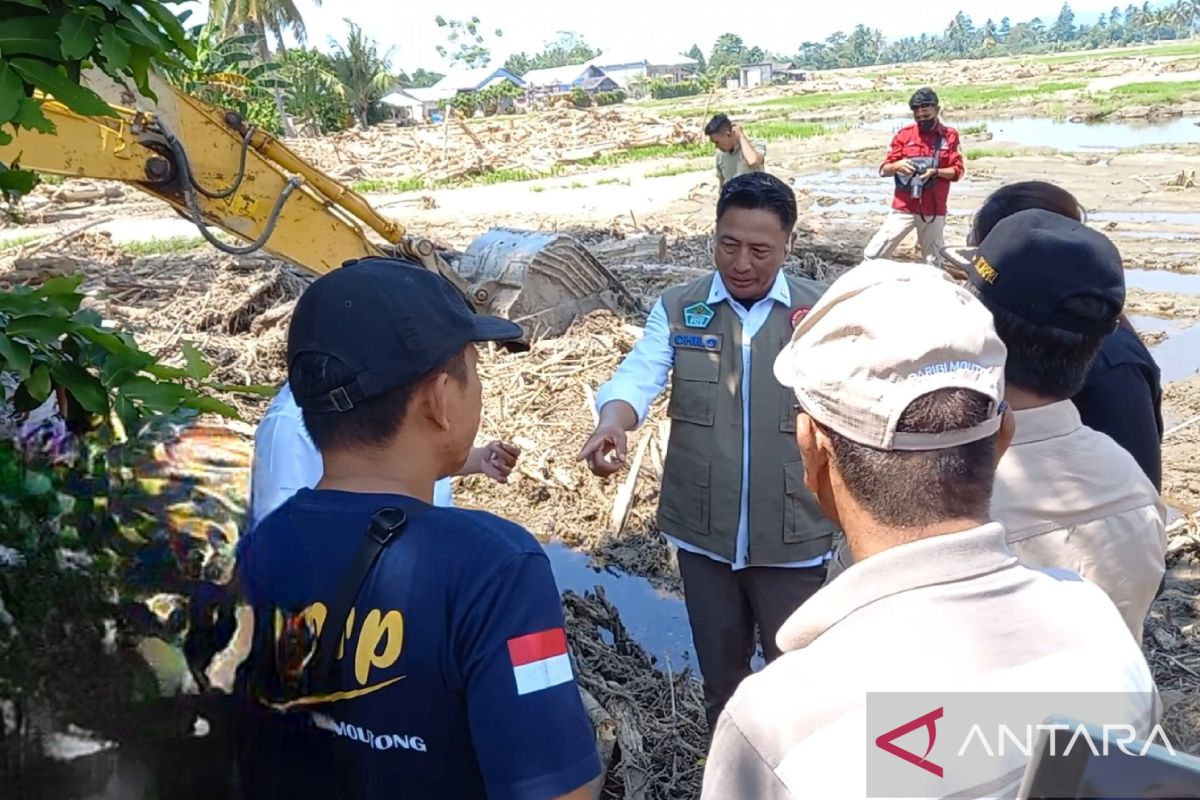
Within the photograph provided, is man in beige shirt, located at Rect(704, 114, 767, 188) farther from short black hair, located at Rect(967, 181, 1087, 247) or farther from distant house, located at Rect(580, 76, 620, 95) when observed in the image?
distant house, located at Rect(580, 76, 620, 95)

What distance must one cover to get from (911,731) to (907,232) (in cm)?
1006

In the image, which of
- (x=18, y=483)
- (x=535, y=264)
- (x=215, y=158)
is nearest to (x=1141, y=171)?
(x=535, y=264)

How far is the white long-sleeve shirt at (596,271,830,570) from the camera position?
3.26 metres

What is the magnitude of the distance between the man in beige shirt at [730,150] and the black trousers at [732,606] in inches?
307

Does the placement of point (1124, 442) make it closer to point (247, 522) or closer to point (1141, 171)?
point (247, 522)

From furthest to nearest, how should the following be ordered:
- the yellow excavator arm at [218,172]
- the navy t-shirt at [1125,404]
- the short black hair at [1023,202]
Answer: the yellow excavator arm at [218,172] < the short black hair at [1023,202] < the navy t-shirt at [1125,404]

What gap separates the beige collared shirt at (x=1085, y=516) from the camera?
191 cm

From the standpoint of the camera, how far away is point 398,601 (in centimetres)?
152

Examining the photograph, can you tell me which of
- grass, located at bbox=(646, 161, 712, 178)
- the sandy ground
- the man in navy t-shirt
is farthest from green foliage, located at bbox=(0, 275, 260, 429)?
grass, located at bbox=(646, 161, 712, 178)

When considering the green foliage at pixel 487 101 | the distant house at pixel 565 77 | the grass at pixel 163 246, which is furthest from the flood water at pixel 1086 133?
the distant house at pixel 565 77

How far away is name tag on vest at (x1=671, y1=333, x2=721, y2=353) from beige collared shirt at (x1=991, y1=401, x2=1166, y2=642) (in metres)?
1.44

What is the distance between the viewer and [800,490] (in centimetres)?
324

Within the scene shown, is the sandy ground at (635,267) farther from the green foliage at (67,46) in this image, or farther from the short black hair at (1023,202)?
the green foliage at (67,46)

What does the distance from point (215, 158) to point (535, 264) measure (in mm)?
3437
